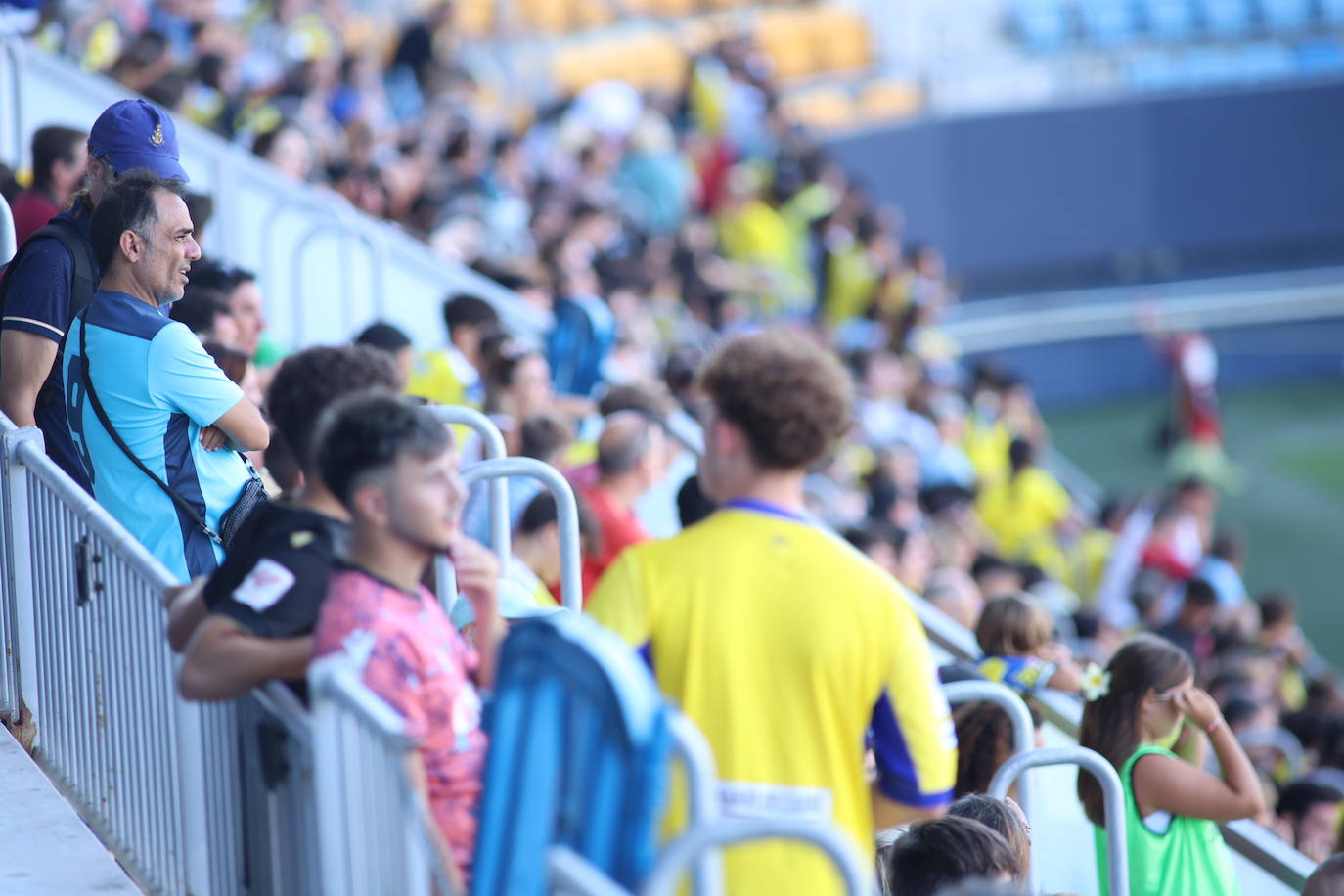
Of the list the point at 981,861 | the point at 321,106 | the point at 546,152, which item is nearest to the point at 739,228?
the point at 546,152

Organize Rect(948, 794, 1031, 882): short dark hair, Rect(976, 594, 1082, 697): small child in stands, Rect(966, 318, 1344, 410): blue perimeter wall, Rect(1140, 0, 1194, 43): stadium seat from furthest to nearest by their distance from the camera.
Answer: Rect(1140, 0, 1194, 43): stadium seat < Rect(966, 318, 1344, 410): blue perimeter wall < Rect(976, 594, 1082, 697): small child in stands < Rect(948, 794, 1031, 882): short dark hair

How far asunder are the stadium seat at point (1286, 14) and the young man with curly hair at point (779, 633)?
20592 millimetres

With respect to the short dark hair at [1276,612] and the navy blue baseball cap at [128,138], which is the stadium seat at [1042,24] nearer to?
the short dark hair at [1276,612]

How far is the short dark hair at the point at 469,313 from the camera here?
7156mm

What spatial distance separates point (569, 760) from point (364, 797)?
19.3 inches

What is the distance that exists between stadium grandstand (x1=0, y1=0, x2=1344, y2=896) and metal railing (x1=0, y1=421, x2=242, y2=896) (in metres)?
0.02

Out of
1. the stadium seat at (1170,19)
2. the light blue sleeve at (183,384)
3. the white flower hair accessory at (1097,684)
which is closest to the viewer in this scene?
the light blue sleeve at (183,384)

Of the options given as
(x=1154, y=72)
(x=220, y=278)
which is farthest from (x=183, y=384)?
(x=1154, y=72)

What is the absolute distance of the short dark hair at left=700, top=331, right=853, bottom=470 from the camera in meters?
2.66

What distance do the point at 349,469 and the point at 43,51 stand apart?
22.4 feet

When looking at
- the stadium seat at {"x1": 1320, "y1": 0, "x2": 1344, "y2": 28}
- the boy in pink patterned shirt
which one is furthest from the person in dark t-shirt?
the stadium seat at {"x1": 1320, "y1": 0, "x2": 1344, "y2": 28}

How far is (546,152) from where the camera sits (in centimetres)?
1465

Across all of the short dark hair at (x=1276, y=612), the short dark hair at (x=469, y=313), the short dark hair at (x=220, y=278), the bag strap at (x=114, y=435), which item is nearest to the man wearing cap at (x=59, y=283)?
the bag strap at (x=114, y=435)

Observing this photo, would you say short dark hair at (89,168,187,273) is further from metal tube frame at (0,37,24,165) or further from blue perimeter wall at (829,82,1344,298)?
blue perimeter wall at (829,82,1344,298)
